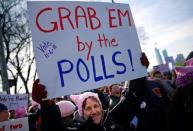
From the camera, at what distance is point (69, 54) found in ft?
11.2

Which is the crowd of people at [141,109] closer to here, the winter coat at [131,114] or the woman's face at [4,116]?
the winter coat at [131,114]

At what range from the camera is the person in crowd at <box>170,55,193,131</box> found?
10.3 feet

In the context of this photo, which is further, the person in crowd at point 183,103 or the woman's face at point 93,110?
the woman's face at point 93,110

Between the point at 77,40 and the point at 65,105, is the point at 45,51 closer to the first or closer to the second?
the point at 77,40

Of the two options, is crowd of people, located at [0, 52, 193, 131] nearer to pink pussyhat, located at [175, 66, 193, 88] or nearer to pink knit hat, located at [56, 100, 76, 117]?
pink pussyhat, located at [175, 66, 193, 88]

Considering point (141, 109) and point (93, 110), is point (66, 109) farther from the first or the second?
point (141, 109)

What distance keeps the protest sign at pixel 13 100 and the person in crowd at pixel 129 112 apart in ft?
17.2

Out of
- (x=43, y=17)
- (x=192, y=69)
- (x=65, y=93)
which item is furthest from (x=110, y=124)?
(x=43, y=17)

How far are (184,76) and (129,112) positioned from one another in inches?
32.1

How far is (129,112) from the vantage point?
3.80m

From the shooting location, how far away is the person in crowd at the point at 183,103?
10.3 ft

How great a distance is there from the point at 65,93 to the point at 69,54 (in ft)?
1.32

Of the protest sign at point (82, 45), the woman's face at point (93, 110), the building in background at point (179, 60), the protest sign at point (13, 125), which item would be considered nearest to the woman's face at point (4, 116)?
the protest sign at point (13, 125)

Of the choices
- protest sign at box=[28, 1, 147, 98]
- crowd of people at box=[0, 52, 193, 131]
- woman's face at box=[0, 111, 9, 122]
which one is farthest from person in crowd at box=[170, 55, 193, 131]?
woman's face at box=[0, 111, 9, 122]
